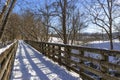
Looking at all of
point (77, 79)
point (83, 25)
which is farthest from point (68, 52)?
point (83, 25)

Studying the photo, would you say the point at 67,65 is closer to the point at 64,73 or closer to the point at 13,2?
the point at 64,73

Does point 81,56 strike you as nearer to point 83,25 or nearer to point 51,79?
point 51,79

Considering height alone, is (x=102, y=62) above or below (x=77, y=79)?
above

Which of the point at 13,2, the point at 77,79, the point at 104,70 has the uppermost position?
the point at 13,2

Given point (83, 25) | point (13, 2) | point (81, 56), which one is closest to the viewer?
point (81, 56)

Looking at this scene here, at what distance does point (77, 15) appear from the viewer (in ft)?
95.4

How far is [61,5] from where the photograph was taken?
18484 mm

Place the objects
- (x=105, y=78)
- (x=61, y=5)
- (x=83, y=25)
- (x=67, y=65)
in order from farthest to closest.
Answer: (x=83, y=25)
(x=61, y=5)
(x=67, y=65)
(x=105, y=78)

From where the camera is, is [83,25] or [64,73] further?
[83,25]

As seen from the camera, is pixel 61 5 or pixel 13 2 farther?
pixel 61 5

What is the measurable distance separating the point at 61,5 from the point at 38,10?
2.31 m

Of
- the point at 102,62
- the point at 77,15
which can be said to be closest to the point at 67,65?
the point at 102,62

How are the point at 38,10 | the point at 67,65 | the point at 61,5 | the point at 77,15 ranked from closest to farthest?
1. the point at 67,65
2. the point at 61,5
3. the point at 38,10
4. the point at 77,15

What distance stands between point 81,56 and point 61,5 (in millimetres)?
11460
